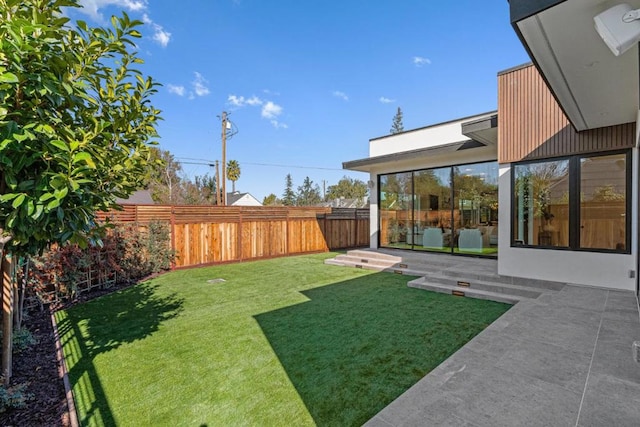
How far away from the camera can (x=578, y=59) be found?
3.12 m

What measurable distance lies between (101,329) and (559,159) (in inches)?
328

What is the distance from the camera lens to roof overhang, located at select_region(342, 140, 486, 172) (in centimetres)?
809

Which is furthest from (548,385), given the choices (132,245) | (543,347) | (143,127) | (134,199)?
(134,199)

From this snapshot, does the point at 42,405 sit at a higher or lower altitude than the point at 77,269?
lower

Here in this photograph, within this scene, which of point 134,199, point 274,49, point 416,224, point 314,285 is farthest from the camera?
point 134,199

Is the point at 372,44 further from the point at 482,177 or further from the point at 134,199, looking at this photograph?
the point at 134,199

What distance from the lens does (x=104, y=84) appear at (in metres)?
2.63

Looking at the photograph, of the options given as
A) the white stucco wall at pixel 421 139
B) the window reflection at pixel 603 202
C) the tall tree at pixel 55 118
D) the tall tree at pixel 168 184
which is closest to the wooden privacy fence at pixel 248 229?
the white stucco wall at pixel 421 139

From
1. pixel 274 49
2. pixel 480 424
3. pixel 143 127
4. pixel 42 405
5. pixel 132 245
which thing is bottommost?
pixel 42 405

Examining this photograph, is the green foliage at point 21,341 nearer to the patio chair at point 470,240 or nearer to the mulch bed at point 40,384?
the mulch bed at point 40,384

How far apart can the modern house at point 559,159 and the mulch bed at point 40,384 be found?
5.03 meters

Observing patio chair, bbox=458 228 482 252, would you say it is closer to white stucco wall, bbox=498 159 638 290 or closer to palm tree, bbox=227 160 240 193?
white stucco wall, bbox=498 159 638 290

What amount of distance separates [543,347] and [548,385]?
834 millimetres

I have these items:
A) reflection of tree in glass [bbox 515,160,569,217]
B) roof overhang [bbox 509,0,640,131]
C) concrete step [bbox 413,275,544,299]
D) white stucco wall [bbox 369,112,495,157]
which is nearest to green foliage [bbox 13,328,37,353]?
roof overhang [bbox 509,0,640,131]
